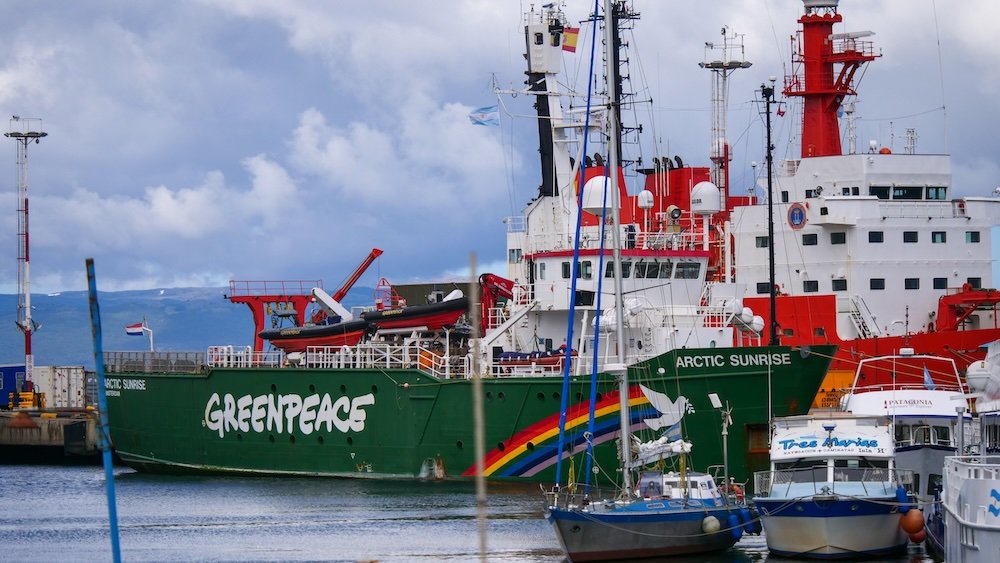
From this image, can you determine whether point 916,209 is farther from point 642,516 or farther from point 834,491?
point 642,516

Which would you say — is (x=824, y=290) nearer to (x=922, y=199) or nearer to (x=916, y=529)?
(x=922, y=199)

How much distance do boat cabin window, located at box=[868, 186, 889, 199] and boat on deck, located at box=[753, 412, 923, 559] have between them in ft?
70.1

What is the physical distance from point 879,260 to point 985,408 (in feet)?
70.3

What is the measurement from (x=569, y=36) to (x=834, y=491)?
20.0 meters

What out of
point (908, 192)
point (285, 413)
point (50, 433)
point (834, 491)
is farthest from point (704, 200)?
point (50, 433)

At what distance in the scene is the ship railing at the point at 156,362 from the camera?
46.9m

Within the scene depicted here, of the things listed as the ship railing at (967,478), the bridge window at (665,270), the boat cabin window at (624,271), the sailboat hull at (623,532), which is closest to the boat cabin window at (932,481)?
the sailboat hull at (623,532)

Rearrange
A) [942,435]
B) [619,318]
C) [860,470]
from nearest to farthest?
[860,470] → [619,318] → [942,435]

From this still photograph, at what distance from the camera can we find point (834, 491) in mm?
28234

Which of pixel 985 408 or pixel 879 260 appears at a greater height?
pixel 879 260

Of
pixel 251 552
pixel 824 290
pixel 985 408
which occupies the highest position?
pixel 824 290

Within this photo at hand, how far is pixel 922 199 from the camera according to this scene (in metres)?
50.2

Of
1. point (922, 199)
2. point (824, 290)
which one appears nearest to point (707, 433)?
point (824, 290)

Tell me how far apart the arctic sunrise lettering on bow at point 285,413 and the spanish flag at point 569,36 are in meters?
10.9
